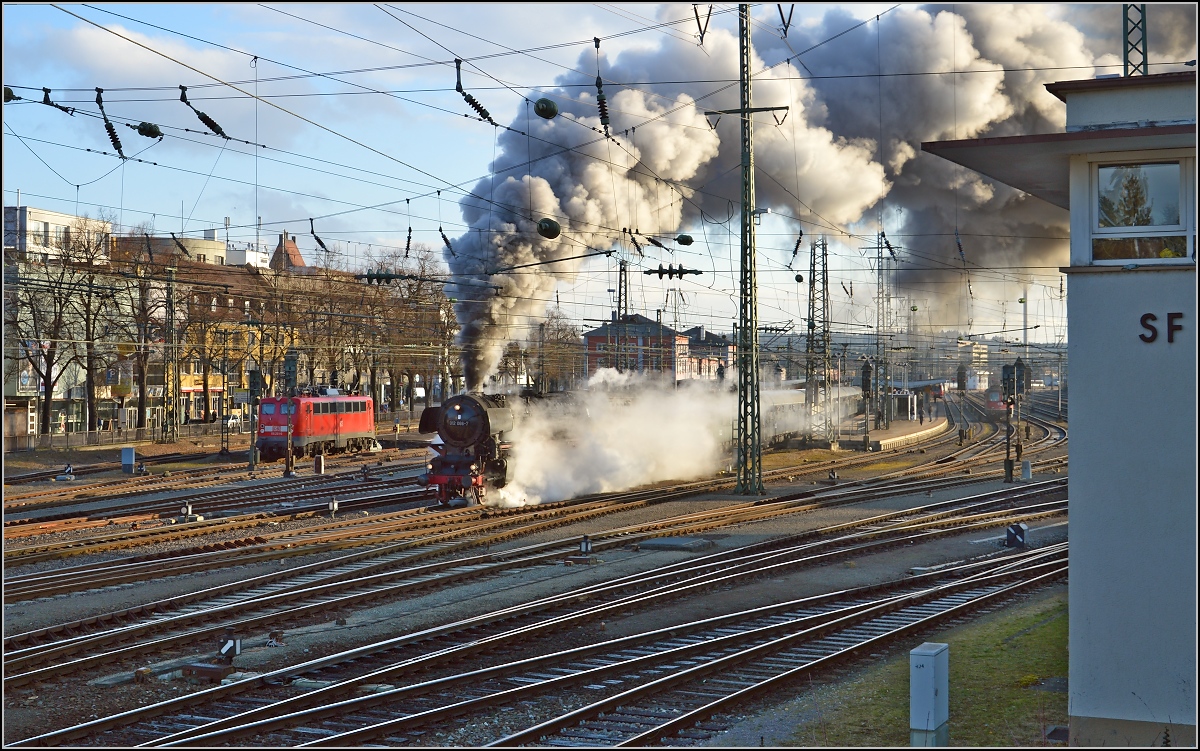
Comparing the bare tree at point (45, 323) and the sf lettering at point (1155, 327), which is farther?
the bare tree at point (45, 323)

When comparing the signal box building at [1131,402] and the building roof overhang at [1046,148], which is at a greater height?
the building roof overhang at [1046,148]

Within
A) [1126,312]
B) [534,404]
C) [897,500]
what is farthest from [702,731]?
[897,500]

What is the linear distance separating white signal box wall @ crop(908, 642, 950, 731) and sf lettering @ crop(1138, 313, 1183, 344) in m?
3.11

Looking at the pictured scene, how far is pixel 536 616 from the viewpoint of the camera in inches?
539

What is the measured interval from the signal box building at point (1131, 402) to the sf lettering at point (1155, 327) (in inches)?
0.4

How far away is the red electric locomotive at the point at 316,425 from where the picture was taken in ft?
135

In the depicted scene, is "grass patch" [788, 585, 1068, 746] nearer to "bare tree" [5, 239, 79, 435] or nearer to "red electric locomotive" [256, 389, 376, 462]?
"red electric locomotive" [256, 389, 376, 462]

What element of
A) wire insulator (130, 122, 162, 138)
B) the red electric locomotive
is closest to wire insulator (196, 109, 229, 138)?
wire insulator (130, 122, 162, 138)

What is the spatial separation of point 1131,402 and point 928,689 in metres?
2.87

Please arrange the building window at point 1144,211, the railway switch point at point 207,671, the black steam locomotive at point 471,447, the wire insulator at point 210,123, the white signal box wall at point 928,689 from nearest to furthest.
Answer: the building window at point 1144,211
the white signal box wall at point 928,689
the railway switch point at point 207,671
the wire insulator at point 210,123
the black steam locomotive at point 471,447

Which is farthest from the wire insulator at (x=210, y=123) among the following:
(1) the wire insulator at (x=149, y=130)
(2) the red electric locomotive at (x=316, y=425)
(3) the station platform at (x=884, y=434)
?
(3) the station platform at (x=884, y=434)

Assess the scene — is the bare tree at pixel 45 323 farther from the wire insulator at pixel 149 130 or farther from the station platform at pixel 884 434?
the station platform at pixel 884 434

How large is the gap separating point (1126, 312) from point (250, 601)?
11590 millimetres

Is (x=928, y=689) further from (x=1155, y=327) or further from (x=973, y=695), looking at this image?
(x=1155, y=327)
